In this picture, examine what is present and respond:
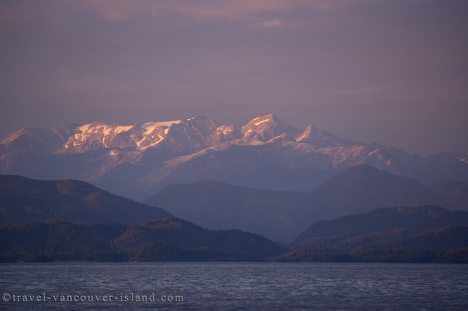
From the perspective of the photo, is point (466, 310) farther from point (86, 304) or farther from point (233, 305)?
point (86, 304)

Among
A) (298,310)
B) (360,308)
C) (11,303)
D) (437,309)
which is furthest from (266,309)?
(11,303)

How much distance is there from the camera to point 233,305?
7844 inches

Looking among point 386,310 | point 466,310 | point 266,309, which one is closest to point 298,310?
point 266,309

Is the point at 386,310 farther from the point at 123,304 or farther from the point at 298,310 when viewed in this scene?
the point at 123,304

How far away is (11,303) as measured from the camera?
197m

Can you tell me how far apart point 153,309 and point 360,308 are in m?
42.4

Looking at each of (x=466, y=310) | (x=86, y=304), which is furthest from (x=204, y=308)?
(x=466, y=310)

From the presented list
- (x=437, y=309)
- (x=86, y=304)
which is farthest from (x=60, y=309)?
(x=437, y=309)

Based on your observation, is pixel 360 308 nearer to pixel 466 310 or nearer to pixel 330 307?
pixel 330 307

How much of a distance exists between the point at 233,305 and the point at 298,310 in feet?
51.6

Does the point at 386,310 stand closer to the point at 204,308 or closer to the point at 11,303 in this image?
the point at 204,308

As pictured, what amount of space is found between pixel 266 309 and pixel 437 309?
3520cm

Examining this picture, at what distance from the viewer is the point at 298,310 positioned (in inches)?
7495

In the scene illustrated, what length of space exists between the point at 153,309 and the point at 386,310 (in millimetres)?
46917
